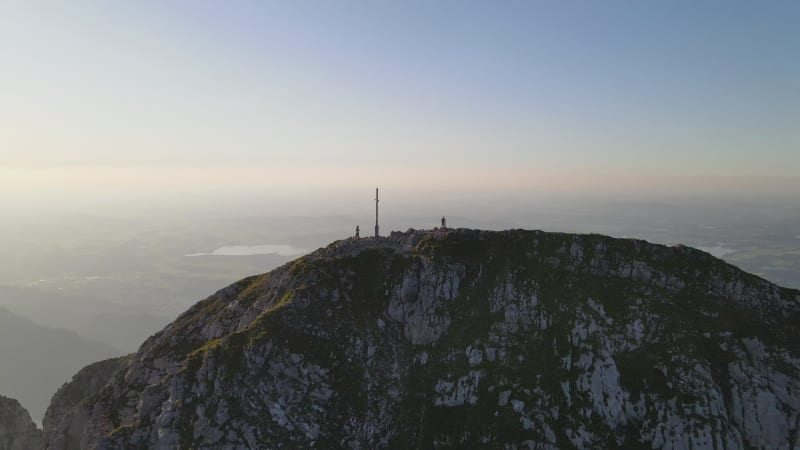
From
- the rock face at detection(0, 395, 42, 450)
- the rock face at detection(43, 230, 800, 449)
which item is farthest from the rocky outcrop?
the rock face at detection(0, 395, 42, 450)

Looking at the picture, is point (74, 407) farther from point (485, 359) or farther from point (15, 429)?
point (485, 359)

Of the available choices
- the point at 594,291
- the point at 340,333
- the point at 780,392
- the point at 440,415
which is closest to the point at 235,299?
the point at 340,333

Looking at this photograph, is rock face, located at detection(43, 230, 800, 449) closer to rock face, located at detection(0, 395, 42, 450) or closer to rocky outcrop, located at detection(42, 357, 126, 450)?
rocky outcrop, located at detection(42, 357, 126, 450)

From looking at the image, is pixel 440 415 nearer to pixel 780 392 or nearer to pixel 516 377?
pixel 516 377

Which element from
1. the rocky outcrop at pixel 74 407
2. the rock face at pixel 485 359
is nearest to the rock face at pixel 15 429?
the rocky outcrop at pixel 74 407

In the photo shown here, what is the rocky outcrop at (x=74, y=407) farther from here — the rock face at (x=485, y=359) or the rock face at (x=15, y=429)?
the rock face at (x=15, y=429)

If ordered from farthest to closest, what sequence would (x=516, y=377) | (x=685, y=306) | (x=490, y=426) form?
(x=685, y=306), (x=516, y=377), (x=490, y=426)

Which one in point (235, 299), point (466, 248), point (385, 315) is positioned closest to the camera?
point (385, 315)
